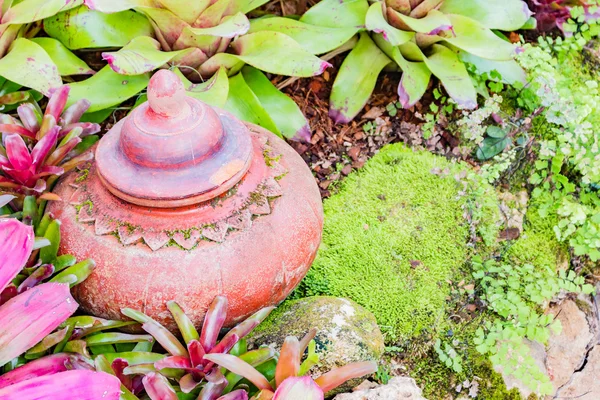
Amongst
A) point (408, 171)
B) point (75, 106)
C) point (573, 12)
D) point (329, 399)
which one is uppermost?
point (573, 12)

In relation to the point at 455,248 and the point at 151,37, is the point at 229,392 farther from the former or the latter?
the point at 151,37

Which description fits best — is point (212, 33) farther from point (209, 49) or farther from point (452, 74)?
point (452, 74)

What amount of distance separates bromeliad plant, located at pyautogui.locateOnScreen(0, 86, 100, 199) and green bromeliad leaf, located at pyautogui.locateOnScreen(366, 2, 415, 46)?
1115 mm

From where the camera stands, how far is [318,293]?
206cm

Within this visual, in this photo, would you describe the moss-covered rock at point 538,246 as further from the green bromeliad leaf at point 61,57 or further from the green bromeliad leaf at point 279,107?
the green bromeliad leaf at point 61,57

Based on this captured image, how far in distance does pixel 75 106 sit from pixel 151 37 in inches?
19.7

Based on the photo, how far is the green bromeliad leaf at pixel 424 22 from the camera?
2248mm

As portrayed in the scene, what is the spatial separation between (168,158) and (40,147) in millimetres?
487

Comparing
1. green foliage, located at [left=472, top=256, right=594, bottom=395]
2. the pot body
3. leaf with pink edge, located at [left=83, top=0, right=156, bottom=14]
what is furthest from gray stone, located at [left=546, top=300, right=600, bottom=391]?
leaf with pink edge, located at [left=83, top=0, right=156, bottom=14]

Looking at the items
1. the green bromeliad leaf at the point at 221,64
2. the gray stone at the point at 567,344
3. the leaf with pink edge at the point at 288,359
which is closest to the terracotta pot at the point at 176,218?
the leaf with pink edge at the point at 288,359

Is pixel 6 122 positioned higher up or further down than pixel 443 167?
higher up

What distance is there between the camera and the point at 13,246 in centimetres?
138

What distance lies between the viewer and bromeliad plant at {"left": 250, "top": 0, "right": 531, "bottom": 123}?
2.33 m

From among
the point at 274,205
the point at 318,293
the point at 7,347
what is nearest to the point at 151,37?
the point at 274,205
